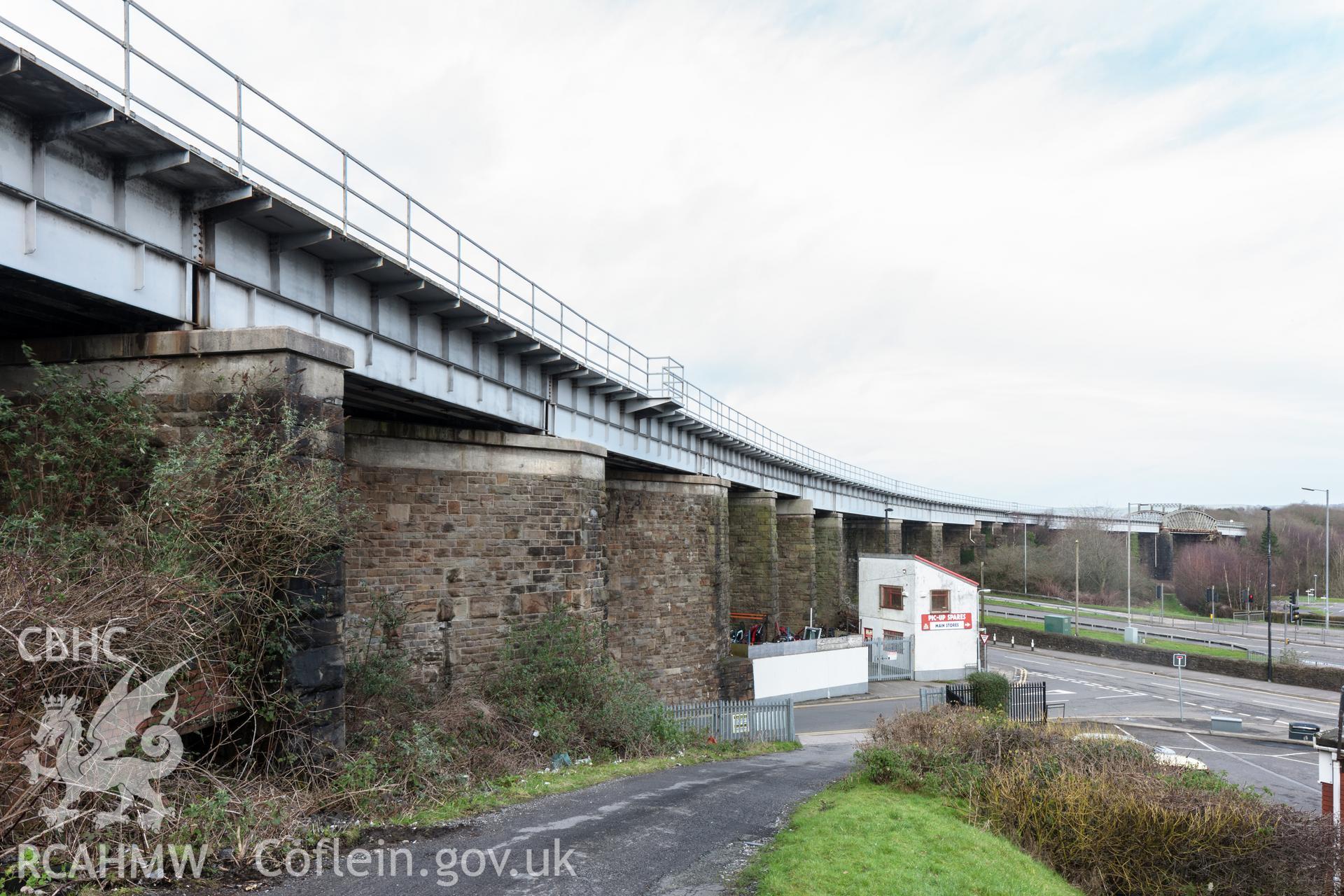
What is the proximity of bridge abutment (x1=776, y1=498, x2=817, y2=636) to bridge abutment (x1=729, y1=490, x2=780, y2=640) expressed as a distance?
136 inches

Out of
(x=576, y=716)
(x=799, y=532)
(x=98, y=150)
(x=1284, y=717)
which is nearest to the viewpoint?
(x=98, y=150)

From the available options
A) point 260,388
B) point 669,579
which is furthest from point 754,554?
point 260,388

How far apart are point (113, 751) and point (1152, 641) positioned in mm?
52773

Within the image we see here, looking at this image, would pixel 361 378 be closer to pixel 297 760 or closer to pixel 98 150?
pixel 98 150

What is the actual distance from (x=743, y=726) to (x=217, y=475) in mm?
14987

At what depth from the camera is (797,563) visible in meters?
39.1

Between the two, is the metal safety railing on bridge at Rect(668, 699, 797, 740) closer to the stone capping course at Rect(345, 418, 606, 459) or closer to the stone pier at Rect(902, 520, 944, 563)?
the stone capping course at Rect(345, 418, 606, 459)

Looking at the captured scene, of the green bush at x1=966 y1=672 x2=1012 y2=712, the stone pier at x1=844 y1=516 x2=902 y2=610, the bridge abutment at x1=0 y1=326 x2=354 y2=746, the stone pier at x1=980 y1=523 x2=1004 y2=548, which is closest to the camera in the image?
the bridge abutment at x1=0 y1=326 x2=354 y2=746

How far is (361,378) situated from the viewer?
1145cm

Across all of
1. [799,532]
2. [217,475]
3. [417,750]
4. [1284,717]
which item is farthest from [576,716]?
[1284,717]

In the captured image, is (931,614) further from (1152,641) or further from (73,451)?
(73,451)

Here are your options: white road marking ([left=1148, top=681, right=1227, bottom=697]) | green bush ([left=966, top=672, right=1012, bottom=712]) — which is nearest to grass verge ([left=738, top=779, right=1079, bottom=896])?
green bush ([left=966, top=672, right=1012, bottom=712])

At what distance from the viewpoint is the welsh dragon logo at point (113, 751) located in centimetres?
532

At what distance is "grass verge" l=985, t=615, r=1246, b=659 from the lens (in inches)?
1585
